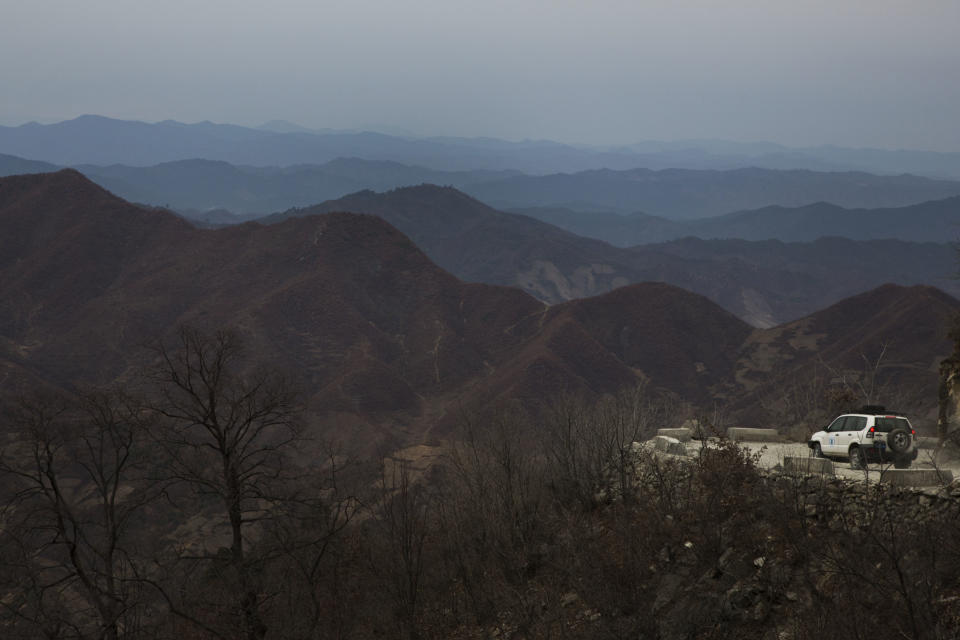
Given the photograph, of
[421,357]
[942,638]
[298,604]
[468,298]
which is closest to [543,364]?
[421,357]

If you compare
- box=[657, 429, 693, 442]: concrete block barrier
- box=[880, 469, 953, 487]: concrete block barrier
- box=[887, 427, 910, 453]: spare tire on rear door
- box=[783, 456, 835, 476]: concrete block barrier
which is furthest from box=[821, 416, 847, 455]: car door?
box=[657, 429, 693, 442]: concrete block barrier

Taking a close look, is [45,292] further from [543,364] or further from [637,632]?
[637,632]

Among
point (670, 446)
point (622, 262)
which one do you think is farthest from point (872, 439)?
point (622, 262)

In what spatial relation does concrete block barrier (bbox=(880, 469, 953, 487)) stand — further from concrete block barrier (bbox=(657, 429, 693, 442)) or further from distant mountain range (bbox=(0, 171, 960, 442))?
distant mountain range (bbox=(0, 171, 960, 442))

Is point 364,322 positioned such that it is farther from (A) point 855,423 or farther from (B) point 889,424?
(B) point 889,424

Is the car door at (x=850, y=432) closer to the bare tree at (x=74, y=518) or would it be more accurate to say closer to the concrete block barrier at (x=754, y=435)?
the concrete block barrier at (x=754, y=435)
